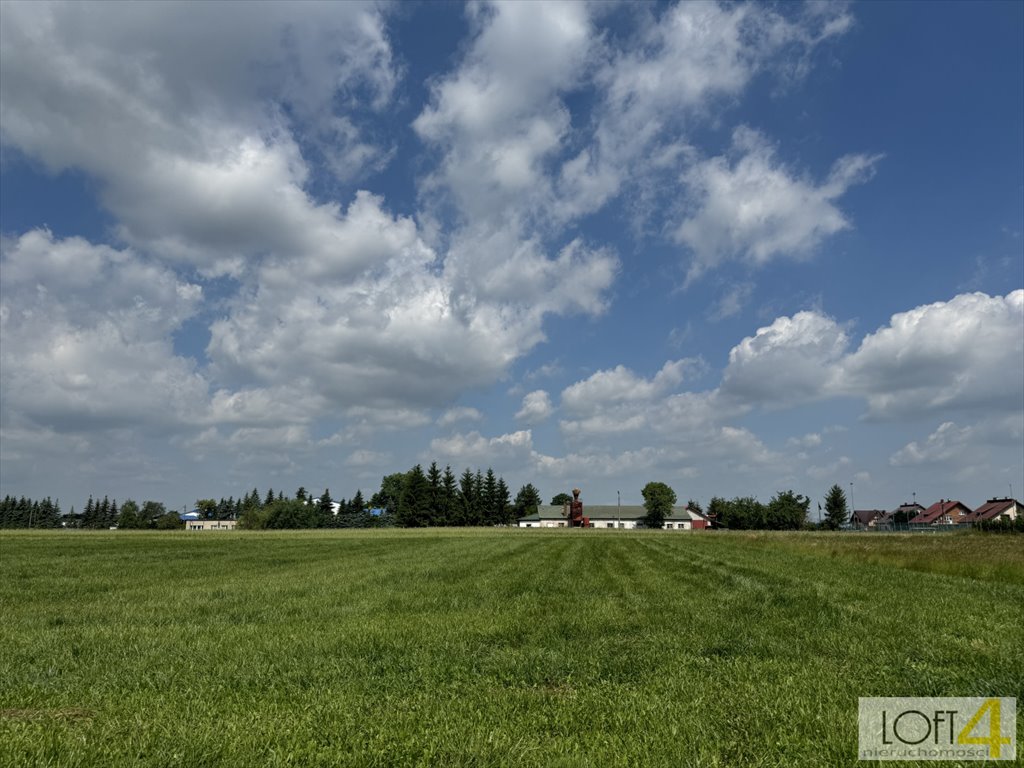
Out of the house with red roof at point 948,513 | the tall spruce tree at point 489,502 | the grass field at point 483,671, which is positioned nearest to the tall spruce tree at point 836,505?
the house with red roof at point 948,513

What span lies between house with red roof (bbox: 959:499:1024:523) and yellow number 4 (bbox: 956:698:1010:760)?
7399 inches

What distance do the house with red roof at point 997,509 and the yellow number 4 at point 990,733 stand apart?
188 meters

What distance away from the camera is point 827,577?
74.8 ft

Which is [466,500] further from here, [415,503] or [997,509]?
[997,509]

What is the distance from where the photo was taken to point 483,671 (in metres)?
9.23

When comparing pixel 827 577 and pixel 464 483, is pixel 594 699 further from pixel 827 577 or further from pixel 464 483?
pixel 464 483

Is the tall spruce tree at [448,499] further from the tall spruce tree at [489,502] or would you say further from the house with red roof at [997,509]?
the house with red roof at [997,509]

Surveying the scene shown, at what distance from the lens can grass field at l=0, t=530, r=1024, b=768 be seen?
19.6 ft

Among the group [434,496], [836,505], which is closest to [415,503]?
[434,496]

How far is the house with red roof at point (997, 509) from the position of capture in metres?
162

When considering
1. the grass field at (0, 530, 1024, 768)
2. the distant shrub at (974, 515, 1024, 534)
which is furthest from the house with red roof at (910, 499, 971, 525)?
the grass field at (0, 530, 1024, 768)

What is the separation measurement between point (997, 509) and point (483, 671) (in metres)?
204

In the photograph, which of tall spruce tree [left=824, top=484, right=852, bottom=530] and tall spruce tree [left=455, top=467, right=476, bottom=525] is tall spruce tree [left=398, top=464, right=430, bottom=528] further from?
tall spruce tree [left=824, top=484, right=852, bottom=530]

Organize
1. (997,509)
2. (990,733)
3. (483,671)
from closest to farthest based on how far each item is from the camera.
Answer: (990,733), (483,671), (997,509)
